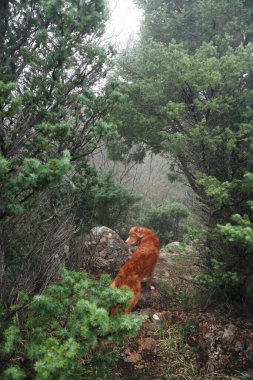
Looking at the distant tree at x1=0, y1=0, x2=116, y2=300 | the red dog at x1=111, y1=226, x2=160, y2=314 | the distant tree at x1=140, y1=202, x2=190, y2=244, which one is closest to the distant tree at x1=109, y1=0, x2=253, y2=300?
the distant tree at x1=0, y1=0, x2=116, y2=300

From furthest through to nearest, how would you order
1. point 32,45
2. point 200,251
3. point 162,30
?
point 162,30
point 200,251
point 32,45

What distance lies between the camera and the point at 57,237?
3.79 meters

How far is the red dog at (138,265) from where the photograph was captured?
4988 mm

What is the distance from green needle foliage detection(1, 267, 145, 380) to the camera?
2.38 m

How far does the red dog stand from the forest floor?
0.52 m

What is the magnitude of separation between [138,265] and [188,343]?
52.6 inches

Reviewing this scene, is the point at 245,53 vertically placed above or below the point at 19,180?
above

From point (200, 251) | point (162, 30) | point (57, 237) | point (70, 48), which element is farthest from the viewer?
point (162, 30)

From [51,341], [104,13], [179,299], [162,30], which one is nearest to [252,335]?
[179,299]

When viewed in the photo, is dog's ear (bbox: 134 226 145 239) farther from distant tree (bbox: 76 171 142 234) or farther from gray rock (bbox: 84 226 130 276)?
distant tree (bbox: 76 171 142 234)

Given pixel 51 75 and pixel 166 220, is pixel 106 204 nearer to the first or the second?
pixel 166 220

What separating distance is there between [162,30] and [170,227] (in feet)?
19.8

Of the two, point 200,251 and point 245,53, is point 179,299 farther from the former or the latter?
point 245,53

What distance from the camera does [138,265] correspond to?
528 cm
